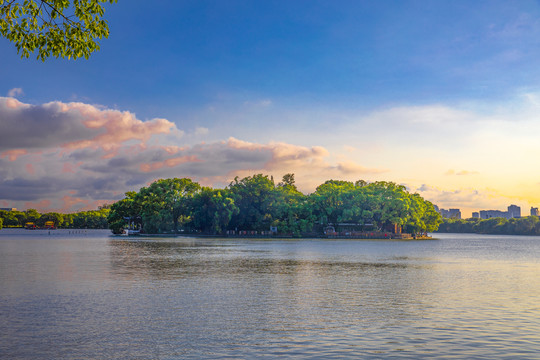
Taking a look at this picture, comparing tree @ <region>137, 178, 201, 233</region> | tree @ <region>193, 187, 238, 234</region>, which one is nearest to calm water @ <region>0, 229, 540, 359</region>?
tree @ <region>193, 187, 238, 234</region>

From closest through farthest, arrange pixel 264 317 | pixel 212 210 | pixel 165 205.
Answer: pixel 264 317
pixel 212 210
pixel 165 205

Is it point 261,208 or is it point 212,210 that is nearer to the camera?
point 212,210

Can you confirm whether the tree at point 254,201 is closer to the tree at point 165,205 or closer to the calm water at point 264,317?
the tree at point 165,205

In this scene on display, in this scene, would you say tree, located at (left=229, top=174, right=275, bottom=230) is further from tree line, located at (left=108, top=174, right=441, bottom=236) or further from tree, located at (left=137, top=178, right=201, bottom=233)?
tree, located at (left=137, top=178, right=201, bottom=233)

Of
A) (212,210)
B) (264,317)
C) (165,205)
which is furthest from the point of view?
(165,205)

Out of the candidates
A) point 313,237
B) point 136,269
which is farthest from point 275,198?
point 136,269

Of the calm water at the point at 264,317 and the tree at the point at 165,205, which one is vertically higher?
the tree at the point at 165,205

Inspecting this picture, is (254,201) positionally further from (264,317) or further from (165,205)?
(264,317)

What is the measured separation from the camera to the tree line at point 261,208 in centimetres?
14450

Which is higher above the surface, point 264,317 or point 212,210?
point 212,210

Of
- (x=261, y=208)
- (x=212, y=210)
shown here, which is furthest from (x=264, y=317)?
(x=261, y=208)

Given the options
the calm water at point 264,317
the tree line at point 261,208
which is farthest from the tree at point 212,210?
the calm water at point 264,317

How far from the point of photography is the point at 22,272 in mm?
35438

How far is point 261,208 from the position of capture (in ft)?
509
